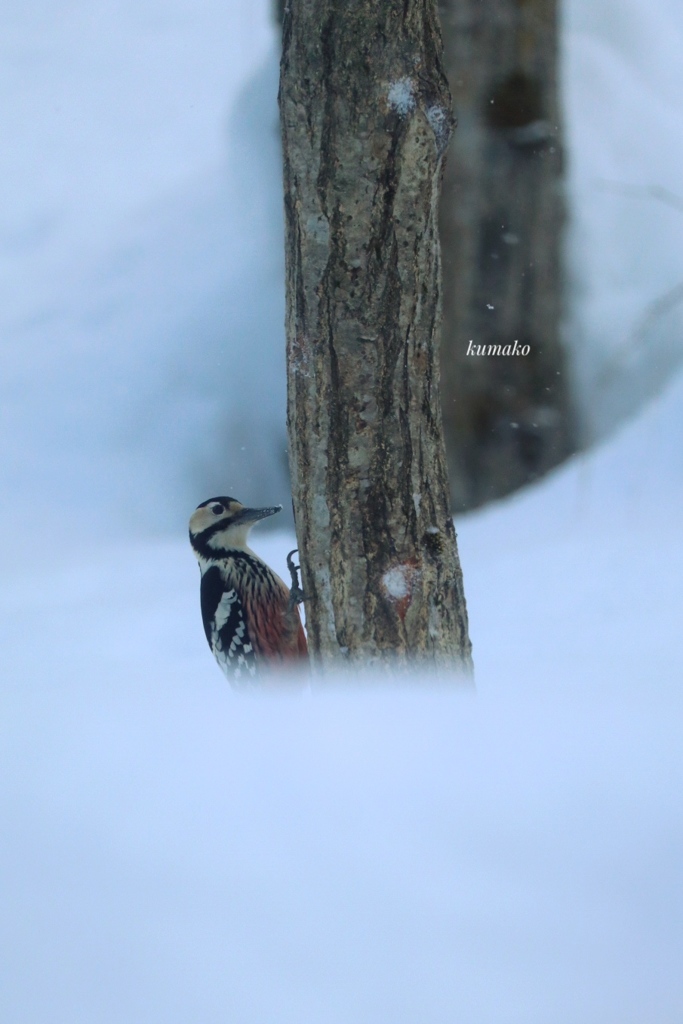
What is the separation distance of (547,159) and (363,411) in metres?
1.47

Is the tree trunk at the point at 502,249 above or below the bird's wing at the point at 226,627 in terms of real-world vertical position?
above

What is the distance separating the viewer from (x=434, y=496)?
0.94 metres

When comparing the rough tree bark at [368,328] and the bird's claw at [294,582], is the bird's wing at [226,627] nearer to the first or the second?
the bird's claw at [294,582]

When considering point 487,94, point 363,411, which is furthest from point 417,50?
point 487,94

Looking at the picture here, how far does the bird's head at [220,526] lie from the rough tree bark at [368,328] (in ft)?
1.95

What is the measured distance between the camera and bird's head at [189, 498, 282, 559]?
1.55 metres

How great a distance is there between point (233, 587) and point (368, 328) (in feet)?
2.60

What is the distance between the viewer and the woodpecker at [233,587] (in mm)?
1531

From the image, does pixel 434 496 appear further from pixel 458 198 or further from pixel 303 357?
pixel 458 198

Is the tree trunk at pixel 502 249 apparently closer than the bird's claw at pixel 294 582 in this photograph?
No

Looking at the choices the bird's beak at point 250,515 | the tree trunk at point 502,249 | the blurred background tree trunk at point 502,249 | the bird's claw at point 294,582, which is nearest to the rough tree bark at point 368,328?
the bird's claw at point 294,582

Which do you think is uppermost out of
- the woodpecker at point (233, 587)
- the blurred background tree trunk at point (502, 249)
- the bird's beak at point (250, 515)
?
the blurred background tree trunk at point (502, 249)

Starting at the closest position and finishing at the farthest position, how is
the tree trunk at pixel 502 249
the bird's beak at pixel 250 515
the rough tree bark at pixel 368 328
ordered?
the rough tree bark at pixel 368 328 → the bird's beak at pixel 250 515 → the tree trunk at pixel 502 249

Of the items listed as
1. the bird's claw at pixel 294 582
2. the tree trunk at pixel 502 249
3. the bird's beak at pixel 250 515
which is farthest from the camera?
the tree trunk at pixel 502 249
